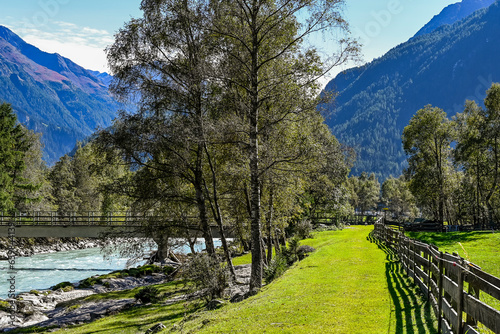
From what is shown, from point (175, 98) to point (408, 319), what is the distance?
14402 millimetres

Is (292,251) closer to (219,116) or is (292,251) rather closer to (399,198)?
(219,116)

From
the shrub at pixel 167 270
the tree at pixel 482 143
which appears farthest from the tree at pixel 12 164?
the tree at pixel 482 143

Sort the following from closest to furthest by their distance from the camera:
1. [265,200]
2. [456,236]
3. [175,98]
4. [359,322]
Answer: [359,322]
[175,98]
[265,200]
[456,236]

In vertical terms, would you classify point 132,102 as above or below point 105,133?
above

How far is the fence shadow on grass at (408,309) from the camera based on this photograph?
8.27 metres

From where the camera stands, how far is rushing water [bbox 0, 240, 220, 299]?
112 feet

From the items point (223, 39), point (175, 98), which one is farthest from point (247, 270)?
point (223, 39)

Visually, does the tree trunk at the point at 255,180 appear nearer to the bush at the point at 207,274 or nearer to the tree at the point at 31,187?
the bush at the point at 207,274

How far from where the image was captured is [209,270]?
1652 centimetres

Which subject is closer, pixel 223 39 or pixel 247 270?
pixel 223 39

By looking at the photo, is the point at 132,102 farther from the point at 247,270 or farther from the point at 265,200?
the point at 247,270

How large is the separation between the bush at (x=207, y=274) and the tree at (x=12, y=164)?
4352 centimetres

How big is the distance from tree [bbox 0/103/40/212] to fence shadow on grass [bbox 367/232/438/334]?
51.0m

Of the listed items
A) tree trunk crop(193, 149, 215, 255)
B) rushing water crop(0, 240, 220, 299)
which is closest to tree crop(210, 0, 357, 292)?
tree trunk crop(193, 149, 215, 255)
